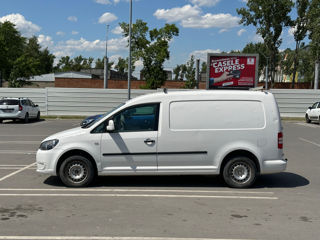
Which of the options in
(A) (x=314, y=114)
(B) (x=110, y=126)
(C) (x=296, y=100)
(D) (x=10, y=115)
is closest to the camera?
(B) (x=110, y=126)

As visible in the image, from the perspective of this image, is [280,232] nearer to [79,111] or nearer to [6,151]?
[6,151]

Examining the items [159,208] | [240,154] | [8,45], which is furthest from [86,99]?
[8,45]

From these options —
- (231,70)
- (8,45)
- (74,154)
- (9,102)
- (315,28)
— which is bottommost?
(74,154)

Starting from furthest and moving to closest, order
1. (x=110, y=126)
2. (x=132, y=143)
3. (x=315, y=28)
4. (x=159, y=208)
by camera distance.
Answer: (x=315, y=28) → (x=132, y=143) → (x=110, y=126) → (x=159, y=208)

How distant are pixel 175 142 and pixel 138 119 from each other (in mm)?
812

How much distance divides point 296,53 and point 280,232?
57.1m

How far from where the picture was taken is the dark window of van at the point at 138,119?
6.56 m

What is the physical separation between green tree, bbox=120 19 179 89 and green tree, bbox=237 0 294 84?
492 inches

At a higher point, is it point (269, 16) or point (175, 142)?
point (269, 16)

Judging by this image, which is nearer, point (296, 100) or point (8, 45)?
point (296, 100)

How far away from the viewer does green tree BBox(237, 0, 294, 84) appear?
175 ft

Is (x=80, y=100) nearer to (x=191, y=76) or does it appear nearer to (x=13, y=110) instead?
(x=13, y=110)

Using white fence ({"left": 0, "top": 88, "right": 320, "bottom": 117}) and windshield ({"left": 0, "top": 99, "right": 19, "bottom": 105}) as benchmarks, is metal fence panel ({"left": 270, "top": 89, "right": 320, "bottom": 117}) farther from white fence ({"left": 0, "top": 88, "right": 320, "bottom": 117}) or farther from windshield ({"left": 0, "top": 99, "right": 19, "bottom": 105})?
windshield ({"left": 0, "top": 99, "right": 19, "bottom": 105})

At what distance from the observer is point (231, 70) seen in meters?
27.9
